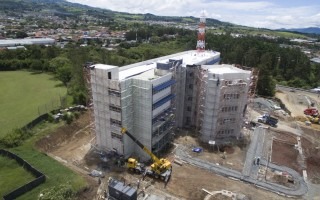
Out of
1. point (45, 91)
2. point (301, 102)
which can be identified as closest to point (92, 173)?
point (45, 91)

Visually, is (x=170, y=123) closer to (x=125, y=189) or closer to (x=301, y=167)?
(x=125, y=189)

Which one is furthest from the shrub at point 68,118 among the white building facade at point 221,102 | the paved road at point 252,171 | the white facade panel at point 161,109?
the white building facade at point 221,102

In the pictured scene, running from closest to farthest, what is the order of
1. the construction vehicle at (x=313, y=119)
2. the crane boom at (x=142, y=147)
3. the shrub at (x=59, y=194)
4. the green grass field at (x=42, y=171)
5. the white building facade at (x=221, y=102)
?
the shrub at (x=59, y=194), the green grass field at (x=42, y=171), the crane boom at (x=142, y=147), the white building facade at (x=221, y=102), the construction vehicle at (x=313, y=119)

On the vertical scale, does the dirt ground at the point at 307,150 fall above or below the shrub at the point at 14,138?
below

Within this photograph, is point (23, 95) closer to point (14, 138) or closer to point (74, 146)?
point (14, 138)

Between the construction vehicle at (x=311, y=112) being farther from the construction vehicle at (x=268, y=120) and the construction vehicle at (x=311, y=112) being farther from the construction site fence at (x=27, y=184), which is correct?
the construction site fence at (x=27, y=184)

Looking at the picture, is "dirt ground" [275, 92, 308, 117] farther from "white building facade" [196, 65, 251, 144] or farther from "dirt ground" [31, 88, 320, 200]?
"white building facade" [196, 65, 251, 144]

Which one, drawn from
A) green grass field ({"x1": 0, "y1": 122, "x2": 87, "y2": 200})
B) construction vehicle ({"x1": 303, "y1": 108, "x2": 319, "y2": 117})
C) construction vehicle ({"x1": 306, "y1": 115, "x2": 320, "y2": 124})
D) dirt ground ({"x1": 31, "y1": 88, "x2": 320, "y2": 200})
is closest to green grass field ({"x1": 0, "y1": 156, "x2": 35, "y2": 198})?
green grass field ({"x1": 0, "y1": 122, "x2": 87, "y2": 200})
